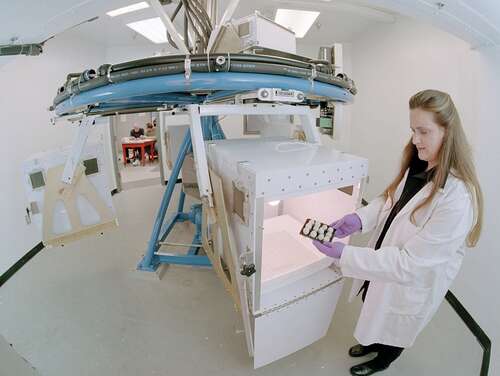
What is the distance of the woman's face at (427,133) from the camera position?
93 centimetres

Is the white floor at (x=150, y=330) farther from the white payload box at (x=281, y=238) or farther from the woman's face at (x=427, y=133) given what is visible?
the woman's face at (x=427, y=133)

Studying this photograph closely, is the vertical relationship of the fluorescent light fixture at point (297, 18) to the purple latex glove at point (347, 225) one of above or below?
above

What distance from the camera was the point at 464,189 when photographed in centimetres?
90

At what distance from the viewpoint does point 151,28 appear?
279 cm

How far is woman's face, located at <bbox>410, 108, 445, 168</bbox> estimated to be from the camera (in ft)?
3.05

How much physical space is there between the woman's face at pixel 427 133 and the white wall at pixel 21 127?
266cm

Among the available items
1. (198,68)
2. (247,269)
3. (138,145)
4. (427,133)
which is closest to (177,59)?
(198,68)

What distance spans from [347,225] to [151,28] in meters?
3.03

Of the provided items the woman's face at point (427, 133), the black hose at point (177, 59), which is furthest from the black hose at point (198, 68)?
the woman's face at point (427, 133)

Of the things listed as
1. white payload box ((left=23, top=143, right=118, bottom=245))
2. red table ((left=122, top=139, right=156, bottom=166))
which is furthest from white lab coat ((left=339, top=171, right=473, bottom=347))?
red table ((left=122, top=139, right=156, bottom=166))

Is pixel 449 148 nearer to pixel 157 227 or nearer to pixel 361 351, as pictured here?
pixel 361 351

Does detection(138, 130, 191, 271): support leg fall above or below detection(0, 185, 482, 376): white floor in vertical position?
above

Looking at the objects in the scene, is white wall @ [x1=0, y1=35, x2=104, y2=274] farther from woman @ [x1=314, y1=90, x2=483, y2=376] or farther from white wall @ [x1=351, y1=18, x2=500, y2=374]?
white wall @ [x1=351, y1=18, x2=500, y2=374]

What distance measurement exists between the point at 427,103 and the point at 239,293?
107 cm
